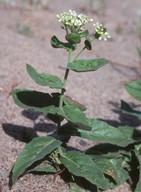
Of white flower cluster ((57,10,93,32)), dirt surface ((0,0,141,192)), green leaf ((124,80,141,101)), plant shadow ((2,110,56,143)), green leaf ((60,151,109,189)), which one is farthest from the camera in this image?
plant shadow ((2,110,56,143))

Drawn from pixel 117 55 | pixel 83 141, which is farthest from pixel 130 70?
pixel 83 141

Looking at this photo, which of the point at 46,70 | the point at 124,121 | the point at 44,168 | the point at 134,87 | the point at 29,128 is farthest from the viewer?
the point at 46,70

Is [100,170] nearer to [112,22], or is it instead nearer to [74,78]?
[74,78]

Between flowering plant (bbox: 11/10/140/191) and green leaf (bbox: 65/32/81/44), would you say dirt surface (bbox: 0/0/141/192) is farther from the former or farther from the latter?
green leaf (bbox: 65/32/81/44)

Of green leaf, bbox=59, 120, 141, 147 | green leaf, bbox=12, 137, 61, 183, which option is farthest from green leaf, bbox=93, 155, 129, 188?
green leaf, bbox=12, 137, 61, 183

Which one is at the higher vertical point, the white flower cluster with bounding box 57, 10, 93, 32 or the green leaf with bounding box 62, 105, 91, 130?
the white flower cluster with bounding box 57, 10, 93, 32

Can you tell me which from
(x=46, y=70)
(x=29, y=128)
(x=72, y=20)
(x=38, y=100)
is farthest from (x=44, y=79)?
(x=46, y=70)

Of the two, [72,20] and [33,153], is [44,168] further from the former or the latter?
[72,20]
